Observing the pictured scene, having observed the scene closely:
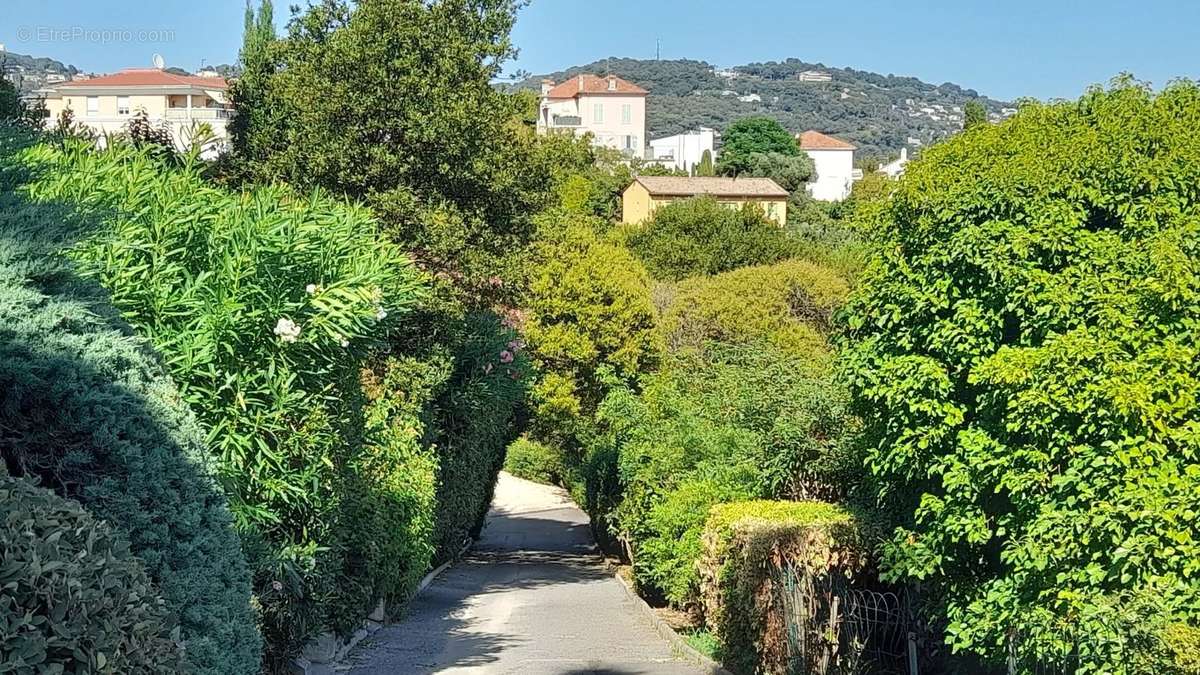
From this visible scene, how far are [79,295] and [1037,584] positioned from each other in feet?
20.8

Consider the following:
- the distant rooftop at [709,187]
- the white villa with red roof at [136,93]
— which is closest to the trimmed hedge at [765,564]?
the white villa with red roof at [136,93]

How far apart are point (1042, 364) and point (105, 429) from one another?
5.71 metres

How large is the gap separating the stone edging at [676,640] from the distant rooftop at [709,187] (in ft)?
201

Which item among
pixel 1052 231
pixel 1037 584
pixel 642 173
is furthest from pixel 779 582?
pixel 642 173

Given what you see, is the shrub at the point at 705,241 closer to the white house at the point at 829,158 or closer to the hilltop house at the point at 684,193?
the hilltop house at the point at 684,193

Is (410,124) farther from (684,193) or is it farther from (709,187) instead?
(709,187)

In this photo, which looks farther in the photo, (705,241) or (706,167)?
(706,167)

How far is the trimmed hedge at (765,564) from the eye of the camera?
11812mm

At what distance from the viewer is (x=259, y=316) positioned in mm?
9711

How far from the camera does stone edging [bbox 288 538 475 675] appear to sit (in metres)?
13.2

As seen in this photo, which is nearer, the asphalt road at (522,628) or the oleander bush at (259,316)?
the oleander bush at (259,316)

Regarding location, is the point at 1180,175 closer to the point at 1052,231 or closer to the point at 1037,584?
the point at 1052,231

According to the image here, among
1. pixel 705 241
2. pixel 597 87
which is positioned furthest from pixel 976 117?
pixel 597 87

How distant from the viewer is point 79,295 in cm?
671
